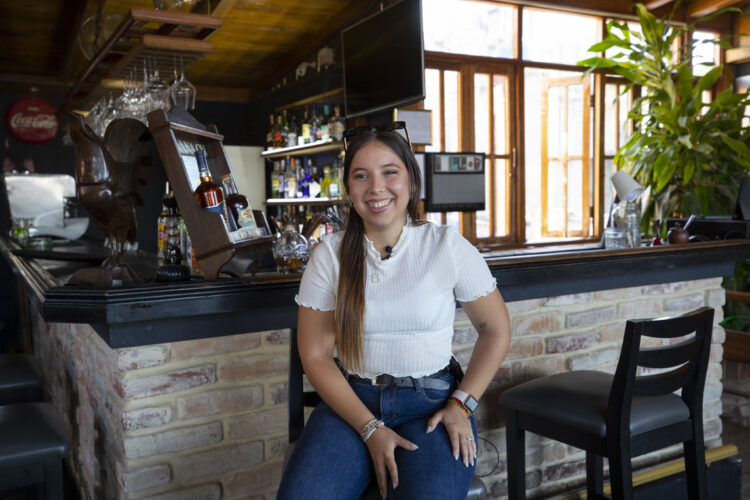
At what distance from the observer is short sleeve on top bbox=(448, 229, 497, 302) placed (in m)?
1.49

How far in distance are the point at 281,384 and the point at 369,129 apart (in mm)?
799

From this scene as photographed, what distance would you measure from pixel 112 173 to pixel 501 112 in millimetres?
4802

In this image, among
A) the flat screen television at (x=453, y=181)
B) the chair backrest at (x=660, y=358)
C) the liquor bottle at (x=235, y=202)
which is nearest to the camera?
the chair backrest at (x=660, y=358)

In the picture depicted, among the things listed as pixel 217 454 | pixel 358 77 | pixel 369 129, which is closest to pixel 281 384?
pixel 217 454

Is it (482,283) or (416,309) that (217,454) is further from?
(482,283)

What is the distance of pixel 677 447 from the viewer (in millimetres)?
2670

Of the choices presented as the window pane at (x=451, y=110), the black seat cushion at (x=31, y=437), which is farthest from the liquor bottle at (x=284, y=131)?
the black seat cushion at (x=31, y=437)

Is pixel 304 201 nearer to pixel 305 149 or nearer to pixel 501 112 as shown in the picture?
pixel 305 149

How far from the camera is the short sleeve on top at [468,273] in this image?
A: 1.49m

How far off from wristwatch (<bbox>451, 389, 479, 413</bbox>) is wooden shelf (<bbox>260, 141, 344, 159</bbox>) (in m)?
3.74

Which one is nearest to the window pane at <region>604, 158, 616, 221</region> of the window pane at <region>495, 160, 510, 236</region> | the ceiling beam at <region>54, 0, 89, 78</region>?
the window pane at <region>495, 160, 510, 236</region>

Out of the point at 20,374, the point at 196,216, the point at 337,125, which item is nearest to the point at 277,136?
the point at 337,125

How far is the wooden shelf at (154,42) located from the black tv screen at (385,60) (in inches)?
36.7

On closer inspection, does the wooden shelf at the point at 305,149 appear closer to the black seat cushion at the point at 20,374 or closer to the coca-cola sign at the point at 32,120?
the coca-cola sign at the point at 32,120
